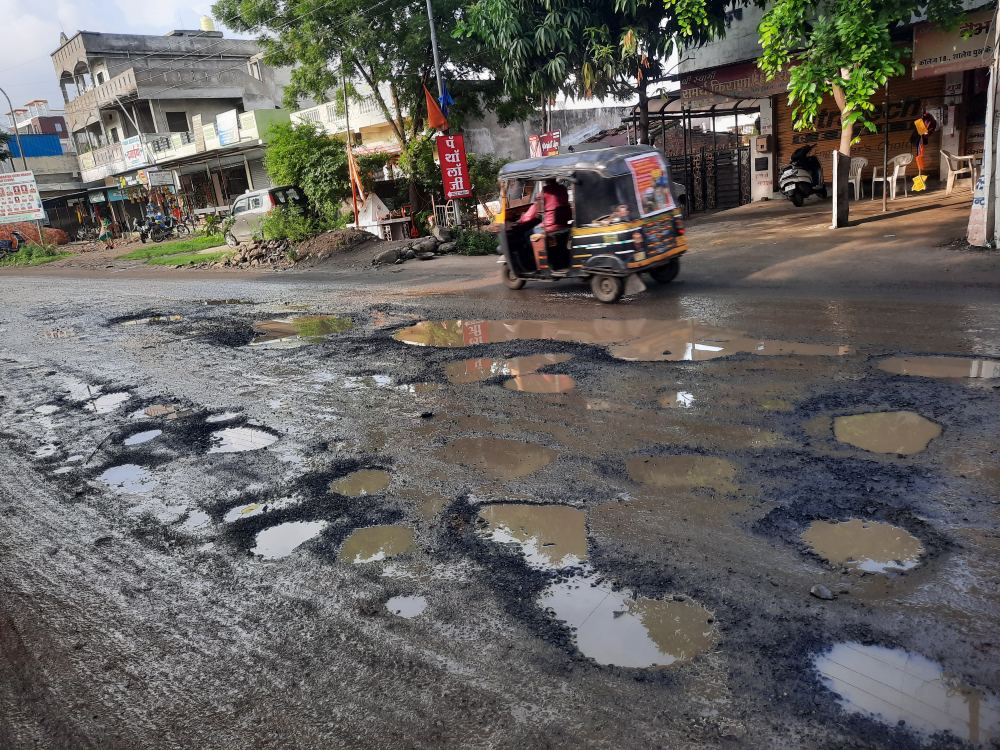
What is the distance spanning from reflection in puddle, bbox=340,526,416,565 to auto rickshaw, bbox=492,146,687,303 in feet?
19.6

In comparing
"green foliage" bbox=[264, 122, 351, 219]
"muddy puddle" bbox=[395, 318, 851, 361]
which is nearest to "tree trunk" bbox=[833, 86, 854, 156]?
"muddy puddle" bbox=[395, 318, 851, 361]

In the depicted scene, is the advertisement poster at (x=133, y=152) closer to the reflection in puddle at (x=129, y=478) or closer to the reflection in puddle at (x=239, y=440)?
the reflection in puddle at (x=239, y=440)

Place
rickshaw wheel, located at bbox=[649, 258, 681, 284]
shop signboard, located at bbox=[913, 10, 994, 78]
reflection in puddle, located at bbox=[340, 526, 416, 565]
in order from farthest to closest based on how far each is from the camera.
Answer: shop signboard, located at bbox=[913, 10, 994, 78] → rickshaw wheel, located at bbox=[649, 258, 681, 284] → reflection in puddle, located at bbox=[340, 526, 416, 565]

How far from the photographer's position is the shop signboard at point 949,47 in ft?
41.4

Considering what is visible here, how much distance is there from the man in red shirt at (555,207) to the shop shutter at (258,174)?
26.2 meters

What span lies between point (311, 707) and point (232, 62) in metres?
43.1

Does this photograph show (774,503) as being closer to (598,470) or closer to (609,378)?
(598,470)

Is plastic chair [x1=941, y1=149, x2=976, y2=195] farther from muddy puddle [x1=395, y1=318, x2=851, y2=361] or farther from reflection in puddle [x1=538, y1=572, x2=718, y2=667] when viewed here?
reflection in puddle [x1=538, y1=572, x2=718, y2=667]

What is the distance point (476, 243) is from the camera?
1662 cm

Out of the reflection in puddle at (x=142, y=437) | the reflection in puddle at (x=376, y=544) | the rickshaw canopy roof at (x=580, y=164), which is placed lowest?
the reflection in puddle at (x=376, y=544)

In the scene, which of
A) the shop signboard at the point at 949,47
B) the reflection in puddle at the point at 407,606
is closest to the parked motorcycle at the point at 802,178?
the shop signboard at the point at 949,47

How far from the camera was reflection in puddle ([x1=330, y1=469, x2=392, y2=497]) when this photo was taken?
14.3 ft

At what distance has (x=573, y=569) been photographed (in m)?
3.34

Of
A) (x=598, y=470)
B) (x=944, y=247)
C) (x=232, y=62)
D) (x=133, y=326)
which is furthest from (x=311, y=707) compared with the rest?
(x=232, y=62)
